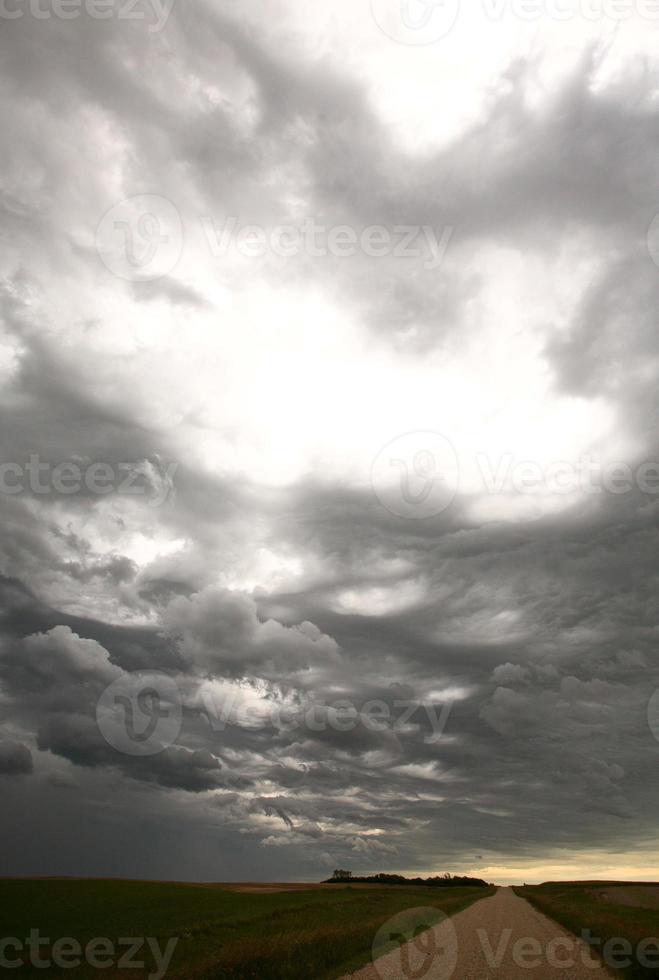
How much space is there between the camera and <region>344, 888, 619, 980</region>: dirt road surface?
19.7m

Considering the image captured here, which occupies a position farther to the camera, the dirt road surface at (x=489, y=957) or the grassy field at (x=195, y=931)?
the grassy field at (x=195, y=931)

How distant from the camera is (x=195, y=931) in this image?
36.9 metres

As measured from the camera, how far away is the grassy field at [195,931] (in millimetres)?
20547

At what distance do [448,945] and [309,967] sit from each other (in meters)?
9.96

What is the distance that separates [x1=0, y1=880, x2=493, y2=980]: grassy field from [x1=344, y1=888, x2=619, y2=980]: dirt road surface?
162cm

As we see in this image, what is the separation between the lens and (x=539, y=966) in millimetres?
21562

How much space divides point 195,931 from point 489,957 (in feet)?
66.9

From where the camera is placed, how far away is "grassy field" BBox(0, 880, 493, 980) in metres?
20.5

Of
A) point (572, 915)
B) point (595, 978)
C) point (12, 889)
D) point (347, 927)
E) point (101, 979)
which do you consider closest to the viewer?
point (595, 978)

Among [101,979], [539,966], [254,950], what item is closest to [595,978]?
[539,966]

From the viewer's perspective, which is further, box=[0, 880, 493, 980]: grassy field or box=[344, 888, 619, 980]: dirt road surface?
box=[0, 880, 493, 980]: grassy field

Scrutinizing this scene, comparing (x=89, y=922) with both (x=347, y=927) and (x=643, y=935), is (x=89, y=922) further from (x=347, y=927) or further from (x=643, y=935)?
(x=643, y=935)

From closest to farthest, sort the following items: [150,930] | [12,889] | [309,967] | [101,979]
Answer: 1. [309,967]
2. [101,979]
3. [150,930]
4. [12,889]

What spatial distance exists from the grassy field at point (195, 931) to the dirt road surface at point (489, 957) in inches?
63.8
